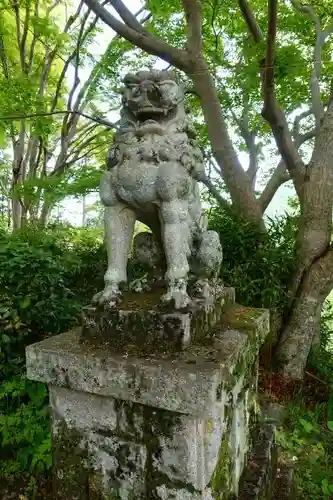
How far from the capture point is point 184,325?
4.93 feet

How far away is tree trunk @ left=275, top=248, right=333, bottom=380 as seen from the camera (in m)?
4.09

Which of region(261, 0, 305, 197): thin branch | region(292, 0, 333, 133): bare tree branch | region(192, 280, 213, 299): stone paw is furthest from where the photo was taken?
region(292, 0, 333, 133): bare tree branch

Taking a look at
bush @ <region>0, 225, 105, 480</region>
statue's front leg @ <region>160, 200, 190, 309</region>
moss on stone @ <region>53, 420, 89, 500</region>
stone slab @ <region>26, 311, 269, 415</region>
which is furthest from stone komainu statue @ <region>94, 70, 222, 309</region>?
bush @ <region>0, 225, 105, 480</region>

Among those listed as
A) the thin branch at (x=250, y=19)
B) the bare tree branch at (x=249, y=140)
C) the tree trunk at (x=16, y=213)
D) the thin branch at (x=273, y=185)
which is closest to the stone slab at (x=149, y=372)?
the thin branch at (x=273, y=185)

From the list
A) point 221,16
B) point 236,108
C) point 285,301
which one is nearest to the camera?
point 285,301

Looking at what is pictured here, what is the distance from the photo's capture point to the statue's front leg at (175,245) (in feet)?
5.36

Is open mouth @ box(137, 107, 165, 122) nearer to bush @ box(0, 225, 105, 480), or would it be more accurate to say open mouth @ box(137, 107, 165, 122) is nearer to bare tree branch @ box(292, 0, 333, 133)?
bush @ box(0, 225, 105, 480)

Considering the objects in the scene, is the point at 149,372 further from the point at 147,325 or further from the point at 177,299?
the point at 177,299

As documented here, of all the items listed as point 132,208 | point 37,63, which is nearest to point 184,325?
point 132,208

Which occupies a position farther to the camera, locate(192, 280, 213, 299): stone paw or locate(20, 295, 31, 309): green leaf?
locate(20, 295, 31, 309): green leaf

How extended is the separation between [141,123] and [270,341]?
3.43 m

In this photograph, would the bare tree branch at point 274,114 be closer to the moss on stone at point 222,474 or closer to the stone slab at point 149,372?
the stone slab at point 149,372

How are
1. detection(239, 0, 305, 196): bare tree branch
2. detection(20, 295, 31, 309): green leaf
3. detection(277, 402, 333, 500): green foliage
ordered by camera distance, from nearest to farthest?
1. detection(277, 402, 333, 500): green foliage
2. detection(20, 295, 31, 309): green leaf
3. detection(239, 0, 305, 196): bare tree branch

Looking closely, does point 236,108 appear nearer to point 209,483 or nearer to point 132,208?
point 132,208
